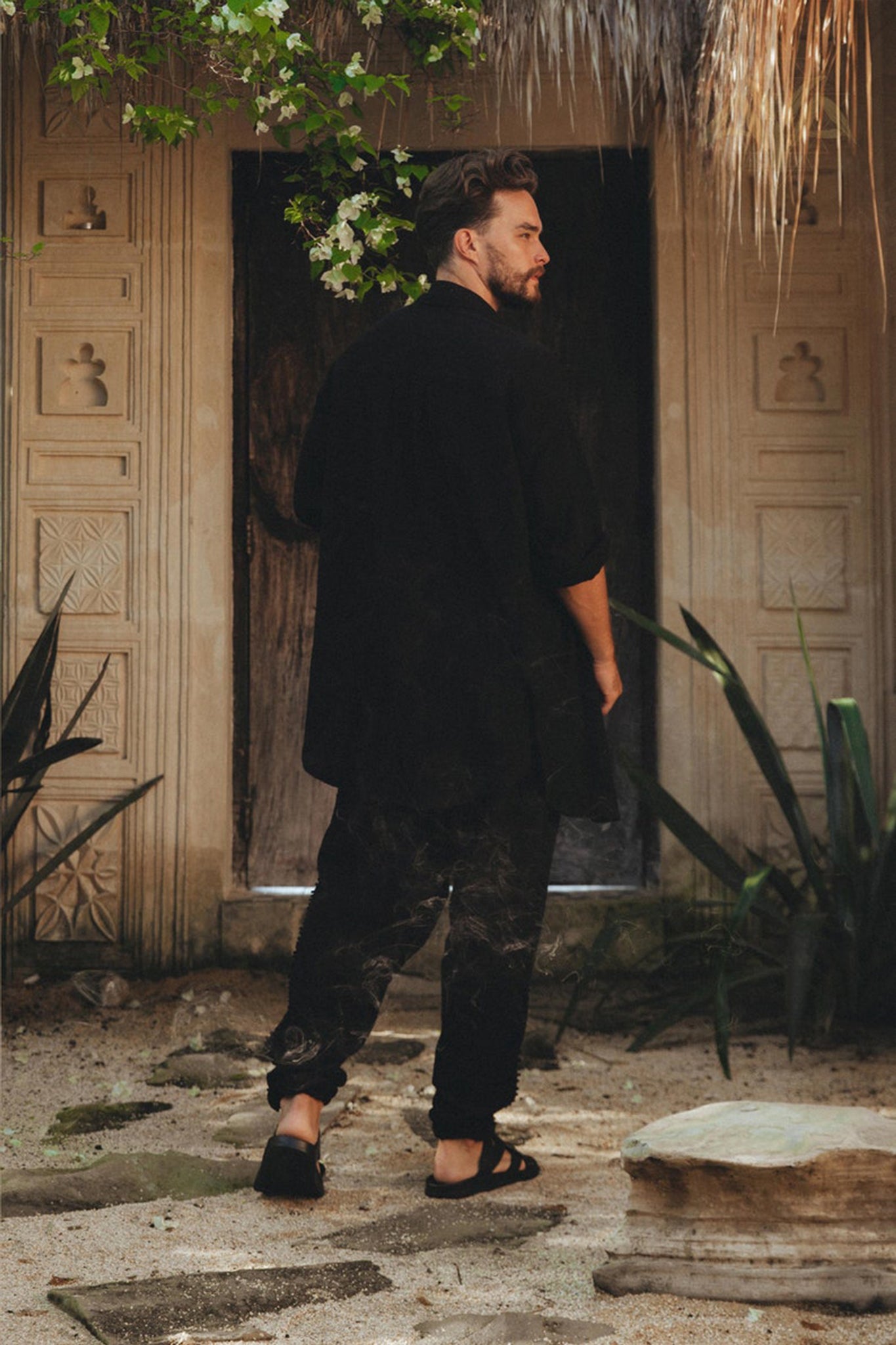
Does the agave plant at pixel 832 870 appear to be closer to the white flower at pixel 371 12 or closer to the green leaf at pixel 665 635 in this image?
the green leaf at pixel 665 635

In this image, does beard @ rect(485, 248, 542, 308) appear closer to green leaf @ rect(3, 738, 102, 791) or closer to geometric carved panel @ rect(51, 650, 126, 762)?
green leaf @ rect(3, 738, 102, 791)

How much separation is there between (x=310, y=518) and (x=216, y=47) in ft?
4.15

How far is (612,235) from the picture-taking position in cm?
405

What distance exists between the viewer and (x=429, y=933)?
2182 millimetres

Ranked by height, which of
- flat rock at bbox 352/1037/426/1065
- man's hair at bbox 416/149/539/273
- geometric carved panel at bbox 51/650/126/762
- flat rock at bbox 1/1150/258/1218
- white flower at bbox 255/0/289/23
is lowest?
flat rock at bbox 352/1037/426/1065

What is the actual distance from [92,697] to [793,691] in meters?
1.94

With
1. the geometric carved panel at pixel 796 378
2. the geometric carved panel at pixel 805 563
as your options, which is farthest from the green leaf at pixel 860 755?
the geometric carved panel at pixel 796 378

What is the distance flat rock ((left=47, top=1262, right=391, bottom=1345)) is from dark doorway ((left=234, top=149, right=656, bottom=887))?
7.04 feet

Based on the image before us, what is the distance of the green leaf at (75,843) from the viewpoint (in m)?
3.54

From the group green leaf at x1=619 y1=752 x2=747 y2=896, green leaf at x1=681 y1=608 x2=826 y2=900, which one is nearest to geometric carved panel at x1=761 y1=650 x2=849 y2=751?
green leaf at x1=681 y1=608 x2=826 y2=900

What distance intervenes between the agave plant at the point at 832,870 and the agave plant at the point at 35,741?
4.63 feet

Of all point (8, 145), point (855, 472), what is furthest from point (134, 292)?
point (855, 472)

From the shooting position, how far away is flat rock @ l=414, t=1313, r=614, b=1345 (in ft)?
5.54

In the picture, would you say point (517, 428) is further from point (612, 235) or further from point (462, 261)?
point (612, 235)
